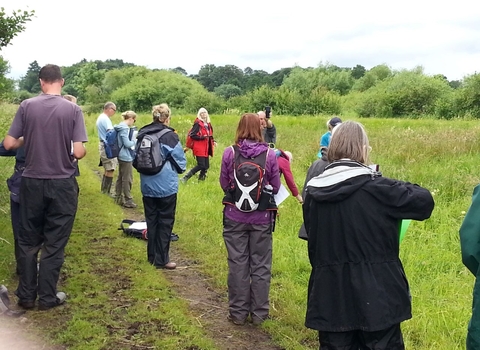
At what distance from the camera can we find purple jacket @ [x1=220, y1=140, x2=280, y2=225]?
4.94 metres

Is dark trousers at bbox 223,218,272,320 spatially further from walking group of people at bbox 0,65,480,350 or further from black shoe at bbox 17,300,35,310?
black shoe at bbox 17,300,35,310

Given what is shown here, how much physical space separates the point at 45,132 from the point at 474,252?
3.99m

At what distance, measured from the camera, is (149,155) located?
638 centimetres

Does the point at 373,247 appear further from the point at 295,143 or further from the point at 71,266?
the point at 295,143

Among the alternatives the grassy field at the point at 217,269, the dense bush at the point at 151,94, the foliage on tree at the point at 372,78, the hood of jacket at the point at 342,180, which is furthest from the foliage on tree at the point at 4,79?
the foliage on tree at the point at 372,78

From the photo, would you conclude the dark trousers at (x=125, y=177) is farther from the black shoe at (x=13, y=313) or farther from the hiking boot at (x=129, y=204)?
the black shoe at (x=13, y=313)

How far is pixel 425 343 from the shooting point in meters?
4.48

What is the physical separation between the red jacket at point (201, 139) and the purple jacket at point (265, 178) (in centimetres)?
727

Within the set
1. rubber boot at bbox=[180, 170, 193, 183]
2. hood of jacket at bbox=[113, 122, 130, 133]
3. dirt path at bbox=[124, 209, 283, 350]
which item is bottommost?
dirt path at bbox=[124, 209, 283, 350]

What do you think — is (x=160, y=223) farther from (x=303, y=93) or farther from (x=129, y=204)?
(x=303, y=93)

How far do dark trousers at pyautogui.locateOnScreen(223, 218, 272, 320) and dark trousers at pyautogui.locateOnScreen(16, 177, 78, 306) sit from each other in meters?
1.61

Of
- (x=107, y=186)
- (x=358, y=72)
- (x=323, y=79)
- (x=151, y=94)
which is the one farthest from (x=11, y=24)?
(x=358, y=72)

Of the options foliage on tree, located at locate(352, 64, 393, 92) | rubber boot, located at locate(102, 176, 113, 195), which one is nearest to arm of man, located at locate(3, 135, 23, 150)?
rubber boot, located at locate(102, 176, 113, 195)

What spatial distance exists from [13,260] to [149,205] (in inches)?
68.5
